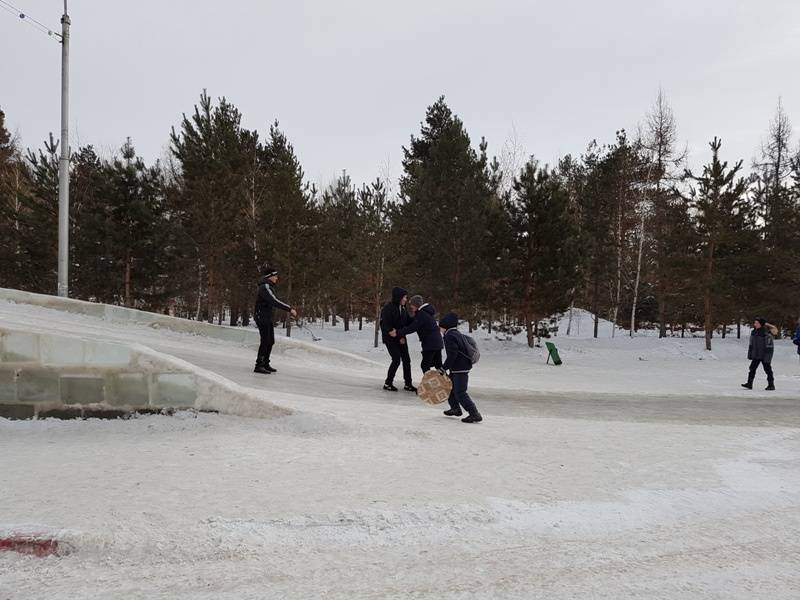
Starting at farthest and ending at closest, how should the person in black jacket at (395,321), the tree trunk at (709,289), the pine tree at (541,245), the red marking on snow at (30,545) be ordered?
the tree trunk at (709,289) < the pine tree at (541,245) < the person in black jacket at (395,321) < the red marking on snow at (30,545)

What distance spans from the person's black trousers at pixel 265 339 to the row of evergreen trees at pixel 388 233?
42.7 feet

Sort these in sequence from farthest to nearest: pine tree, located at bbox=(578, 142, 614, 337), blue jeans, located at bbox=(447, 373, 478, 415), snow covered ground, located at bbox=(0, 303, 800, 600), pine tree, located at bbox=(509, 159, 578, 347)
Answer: pine tree, located at bbox=(578, 142, 614, 337)
pine tree, located at bbox=(509, 159, 578, 347)
blue jeans, located at bbox=(447, 373, 478, 415)
snow covered ground, located at bbox=(0, 303, 800, 600)

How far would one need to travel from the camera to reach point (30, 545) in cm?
309

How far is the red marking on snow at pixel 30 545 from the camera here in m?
3.07

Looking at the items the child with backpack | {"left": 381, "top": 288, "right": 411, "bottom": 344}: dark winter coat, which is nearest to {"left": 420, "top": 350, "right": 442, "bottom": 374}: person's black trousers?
{"left": 381, "top": 288, "right": 411, "bottom": 344}: dark winter coat

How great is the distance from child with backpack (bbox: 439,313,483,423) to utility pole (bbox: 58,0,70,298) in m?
9.85

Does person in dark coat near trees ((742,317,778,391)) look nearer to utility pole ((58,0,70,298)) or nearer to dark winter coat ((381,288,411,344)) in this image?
dark winter coat ((381,288,411,344))

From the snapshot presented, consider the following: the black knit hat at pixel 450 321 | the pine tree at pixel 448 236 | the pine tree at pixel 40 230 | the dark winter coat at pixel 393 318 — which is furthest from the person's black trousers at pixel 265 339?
the pine tree at pixel 40 230

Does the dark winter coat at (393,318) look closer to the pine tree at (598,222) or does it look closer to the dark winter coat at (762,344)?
the dark winter coat at (762,344)

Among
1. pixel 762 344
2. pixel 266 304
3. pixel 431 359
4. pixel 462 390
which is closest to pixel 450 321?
pixel 462 390

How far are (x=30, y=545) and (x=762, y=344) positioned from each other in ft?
43.7

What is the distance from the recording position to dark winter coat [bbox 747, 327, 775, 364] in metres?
11.1

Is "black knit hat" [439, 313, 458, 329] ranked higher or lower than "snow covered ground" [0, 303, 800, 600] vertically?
higher

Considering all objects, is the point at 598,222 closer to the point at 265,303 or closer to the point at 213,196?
the point at 213,196
